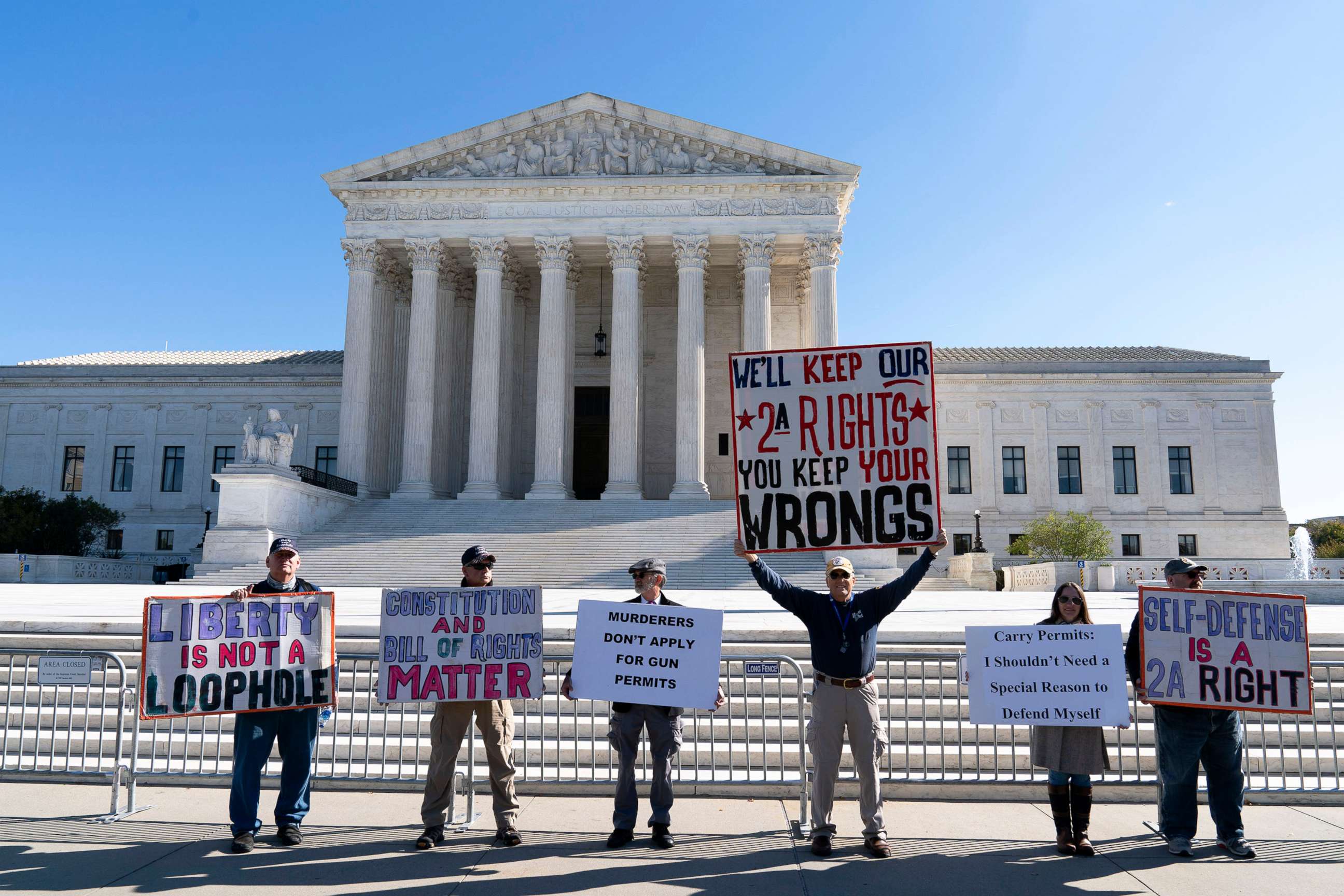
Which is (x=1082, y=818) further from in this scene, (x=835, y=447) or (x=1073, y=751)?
(x=835, y=447)

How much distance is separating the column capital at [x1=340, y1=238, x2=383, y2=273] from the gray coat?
116 feet

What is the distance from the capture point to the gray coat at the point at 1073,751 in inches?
261

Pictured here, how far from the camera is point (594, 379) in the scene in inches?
1713

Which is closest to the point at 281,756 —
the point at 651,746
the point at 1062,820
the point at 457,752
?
the point at 457,752

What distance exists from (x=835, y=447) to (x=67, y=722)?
28.1 ft

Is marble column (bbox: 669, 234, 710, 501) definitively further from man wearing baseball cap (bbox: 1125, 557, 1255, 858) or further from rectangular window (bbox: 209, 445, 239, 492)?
man wearing baseball cap (bbox: 1125, 557, 1255, 858)

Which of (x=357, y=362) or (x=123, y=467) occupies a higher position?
(x=357, y=362)

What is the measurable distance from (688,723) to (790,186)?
31413 mm

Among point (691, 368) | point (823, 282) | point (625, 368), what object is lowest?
point (691, 368)

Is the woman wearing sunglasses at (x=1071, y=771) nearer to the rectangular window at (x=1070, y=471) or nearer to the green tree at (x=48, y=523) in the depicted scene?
the green tree at (x=48, y=523)

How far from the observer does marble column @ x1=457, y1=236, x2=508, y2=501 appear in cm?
3647

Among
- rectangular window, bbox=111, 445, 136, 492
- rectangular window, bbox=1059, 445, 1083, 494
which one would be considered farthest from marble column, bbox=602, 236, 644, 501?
rectangular window, bbox=111, 445, 136, 492

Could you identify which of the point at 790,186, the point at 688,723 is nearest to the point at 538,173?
the point at 790,186

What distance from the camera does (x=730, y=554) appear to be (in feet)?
92.7
